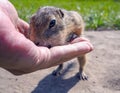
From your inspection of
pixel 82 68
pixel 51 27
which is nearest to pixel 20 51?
pixel 51 27

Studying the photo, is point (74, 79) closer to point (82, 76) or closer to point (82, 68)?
point (82, 76)

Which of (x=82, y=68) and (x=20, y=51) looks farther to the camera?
(x=82, y=68)

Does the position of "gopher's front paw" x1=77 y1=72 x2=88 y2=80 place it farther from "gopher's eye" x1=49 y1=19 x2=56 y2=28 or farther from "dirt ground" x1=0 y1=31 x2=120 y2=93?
"gopher's eye" x1=49 y1=19 x2=56 y2=28

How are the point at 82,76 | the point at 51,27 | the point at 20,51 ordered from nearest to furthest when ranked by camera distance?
the point at 20,51
the point at 51,27
the point at 82,76

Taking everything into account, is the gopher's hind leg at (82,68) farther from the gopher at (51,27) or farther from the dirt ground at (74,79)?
the gopher at (51,27)

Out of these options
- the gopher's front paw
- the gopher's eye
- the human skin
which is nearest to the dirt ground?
the gopher's front paw

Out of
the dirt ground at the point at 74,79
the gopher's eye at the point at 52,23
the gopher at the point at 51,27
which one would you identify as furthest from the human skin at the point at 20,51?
the dirt ground at the point at 74,79

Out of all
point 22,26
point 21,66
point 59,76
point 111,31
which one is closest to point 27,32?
point 22,26
